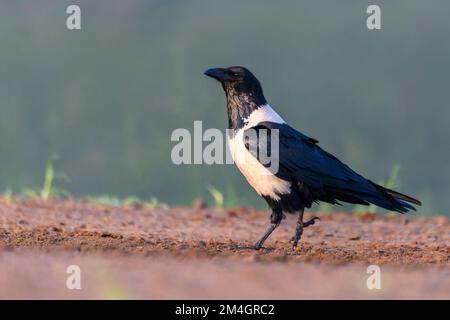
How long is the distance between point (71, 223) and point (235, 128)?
2.00 m

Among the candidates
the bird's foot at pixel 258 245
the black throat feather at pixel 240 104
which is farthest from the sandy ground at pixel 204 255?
the black throat feather at pixel 240 104

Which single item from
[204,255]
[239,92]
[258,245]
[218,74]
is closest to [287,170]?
[258,245]

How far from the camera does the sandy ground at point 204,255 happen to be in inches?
242

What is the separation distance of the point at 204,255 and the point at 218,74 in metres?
1.86

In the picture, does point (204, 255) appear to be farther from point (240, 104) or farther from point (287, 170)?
point (240, 104)

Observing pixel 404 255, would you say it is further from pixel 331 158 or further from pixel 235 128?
pixel 235 128

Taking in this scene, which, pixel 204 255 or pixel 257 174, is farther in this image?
pixel 257 174

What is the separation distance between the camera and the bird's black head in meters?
8.55

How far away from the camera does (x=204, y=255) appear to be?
7.37 m

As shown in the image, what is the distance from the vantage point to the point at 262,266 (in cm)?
691

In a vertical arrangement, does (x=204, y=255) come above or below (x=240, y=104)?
below

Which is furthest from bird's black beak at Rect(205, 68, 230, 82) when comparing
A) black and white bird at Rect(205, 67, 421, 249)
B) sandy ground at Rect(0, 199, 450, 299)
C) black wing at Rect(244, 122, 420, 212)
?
sandy ground at Rect(0, 199, 450, 299)

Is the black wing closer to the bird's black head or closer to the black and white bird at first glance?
the black and white bird
